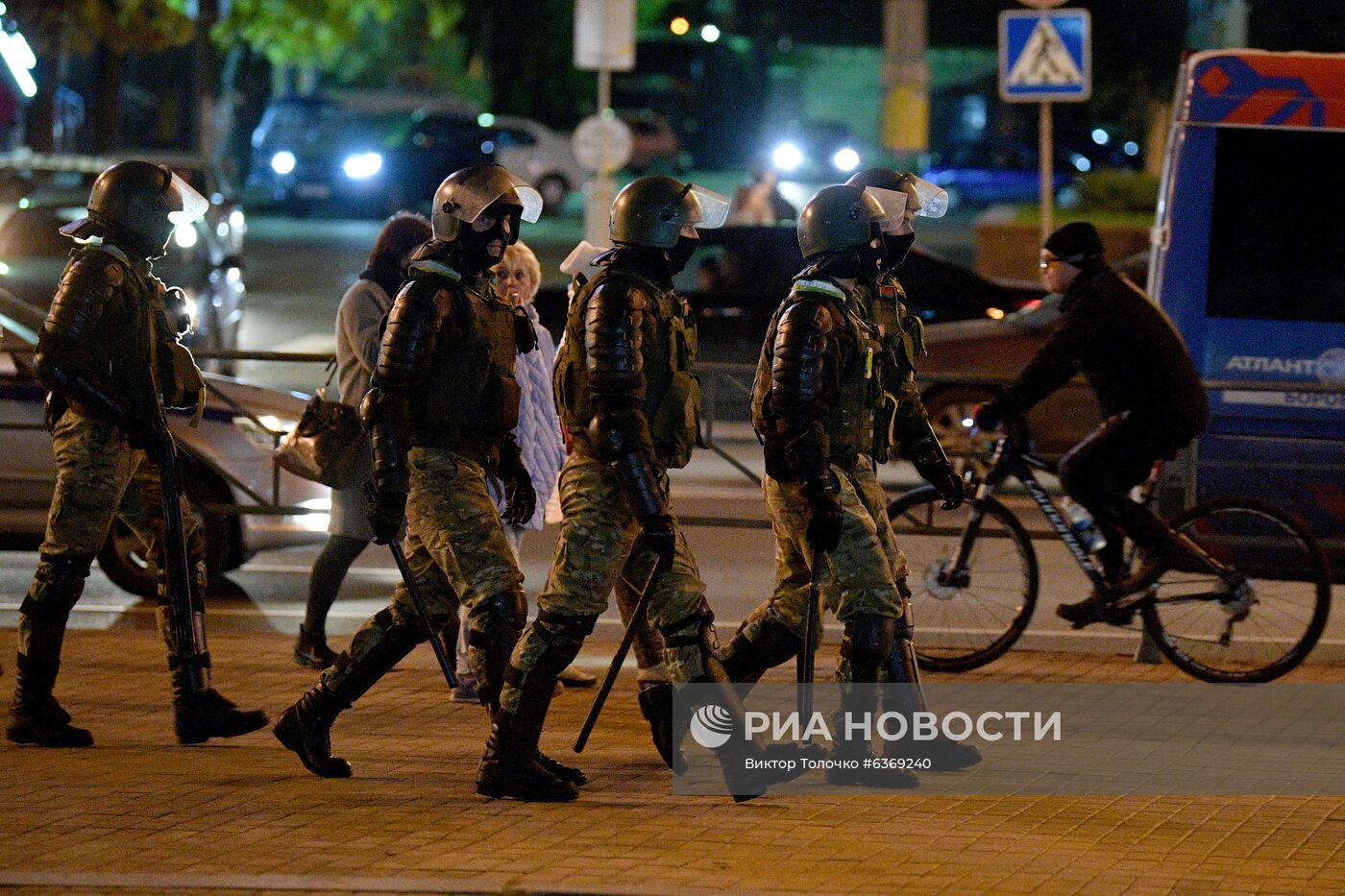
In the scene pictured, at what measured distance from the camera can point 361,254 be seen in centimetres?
3069

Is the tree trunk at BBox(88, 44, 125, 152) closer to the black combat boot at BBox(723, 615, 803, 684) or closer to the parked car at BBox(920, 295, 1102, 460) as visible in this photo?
the parked car at BBox(920, 295, 1102, 460)

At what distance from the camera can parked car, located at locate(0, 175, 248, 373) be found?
55.5ft

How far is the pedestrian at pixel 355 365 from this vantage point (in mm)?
7840

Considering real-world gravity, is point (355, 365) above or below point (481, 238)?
below

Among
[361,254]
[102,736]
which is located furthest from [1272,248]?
[361,254]

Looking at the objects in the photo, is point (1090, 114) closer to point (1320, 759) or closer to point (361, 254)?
point (361, 254)

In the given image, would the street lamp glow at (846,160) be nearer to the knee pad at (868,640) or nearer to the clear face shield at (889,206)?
the clear face shield at (889,206)

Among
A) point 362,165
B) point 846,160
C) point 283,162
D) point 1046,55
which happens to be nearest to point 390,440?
point 1046,55

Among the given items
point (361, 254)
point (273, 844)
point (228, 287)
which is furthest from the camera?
point (361, 254)

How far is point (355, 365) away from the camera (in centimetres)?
807

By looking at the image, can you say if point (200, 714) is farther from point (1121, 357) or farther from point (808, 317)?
point (1121, 357)

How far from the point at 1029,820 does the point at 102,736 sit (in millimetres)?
3079

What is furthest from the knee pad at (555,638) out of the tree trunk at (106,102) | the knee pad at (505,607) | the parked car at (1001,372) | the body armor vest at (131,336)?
the tree trunk at (106,102)

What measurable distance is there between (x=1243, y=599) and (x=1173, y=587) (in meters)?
0.28
